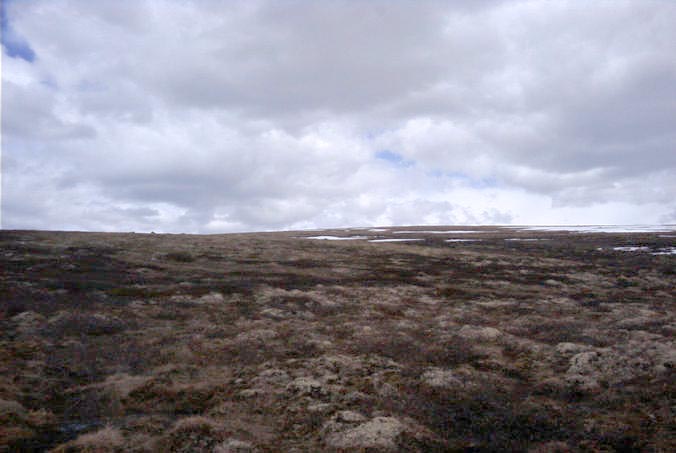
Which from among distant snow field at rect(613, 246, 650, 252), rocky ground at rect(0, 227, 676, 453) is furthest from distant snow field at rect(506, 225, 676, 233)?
rocky ground at rect(0, 227, 676, 453)

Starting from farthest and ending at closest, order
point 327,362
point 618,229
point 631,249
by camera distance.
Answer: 1. point 618,229
2. point 631,249
3. point 327,362

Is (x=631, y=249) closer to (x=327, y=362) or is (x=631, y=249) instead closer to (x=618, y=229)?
(x=327, y=362)

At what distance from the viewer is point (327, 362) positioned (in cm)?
1670

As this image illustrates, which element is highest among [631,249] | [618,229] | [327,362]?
[618,229]

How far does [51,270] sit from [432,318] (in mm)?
29238

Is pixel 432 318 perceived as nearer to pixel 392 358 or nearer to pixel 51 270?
pixel 392 358

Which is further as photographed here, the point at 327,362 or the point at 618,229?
the point at 618,229

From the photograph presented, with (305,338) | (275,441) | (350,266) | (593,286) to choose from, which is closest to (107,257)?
(350,266)

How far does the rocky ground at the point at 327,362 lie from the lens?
11.6 meters

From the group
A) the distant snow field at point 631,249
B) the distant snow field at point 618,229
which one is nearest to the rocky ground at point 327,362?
the distant snow field at point 631,249

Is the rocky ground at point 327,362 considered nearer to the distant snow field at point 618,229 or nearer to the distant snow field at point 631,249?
the distant snow field at point 631,249

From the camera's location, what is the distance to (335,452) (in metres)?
10.7

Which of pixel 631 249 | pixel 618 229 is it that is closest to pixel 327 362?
pixel 631 249

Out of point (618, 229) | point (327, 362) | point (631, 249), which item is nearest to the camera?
point (327, 362)
